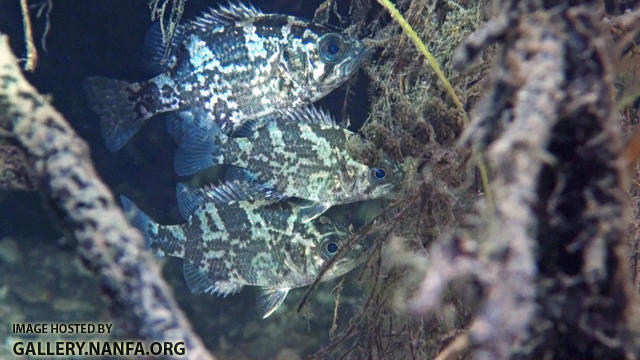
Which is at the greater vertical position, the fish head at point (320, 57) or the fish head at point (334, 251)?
the fish head at point (320, 57)

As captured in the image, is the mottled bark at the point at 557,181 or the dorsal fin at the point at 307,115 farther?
the dorsal fin at the point at 307,115

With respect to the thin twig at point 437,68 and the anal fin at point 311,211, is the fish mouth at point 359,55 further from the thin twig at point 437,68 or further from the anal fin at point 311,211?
the thin twig at point 437,68

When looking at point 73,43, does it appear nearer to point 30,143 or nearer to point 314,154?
point 314,154

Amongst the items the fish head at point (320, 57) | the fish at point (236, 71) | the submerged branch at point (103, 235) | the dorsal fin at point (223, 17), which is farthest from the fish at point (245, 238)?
the submerged branch at point (103, 235)

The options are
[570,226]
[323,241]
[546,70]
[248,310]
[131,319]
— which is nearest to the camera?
[546,70]

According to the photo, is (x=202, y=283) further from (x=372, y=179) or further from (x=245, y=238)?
(x=372, y=179)

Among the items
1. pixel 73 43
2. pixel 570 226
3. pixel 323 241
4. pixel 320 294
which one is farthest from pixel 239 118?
pixel 570 226
